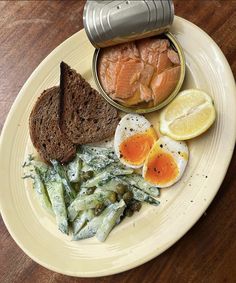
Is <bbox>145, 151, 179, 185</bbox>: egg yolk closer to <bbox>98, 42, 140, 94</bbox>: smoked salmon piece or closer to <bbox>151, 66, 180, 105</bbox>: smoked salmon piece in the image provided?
<bbox>151, 66, 180, 105</bbox>: smoked salmon piece

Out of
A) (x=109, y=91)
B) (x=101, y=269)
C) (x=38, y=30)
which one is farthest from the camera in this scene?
(x=38, y=30)

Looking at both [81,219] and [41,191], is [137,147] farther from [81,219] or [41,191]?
[41,191]

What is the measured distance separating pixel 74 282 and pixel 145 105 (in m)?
1.13

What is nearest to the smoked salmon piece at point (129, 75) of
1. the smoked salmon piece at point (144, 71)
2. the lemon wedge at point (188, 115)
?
the smoked salmon piece at point (144, 71)

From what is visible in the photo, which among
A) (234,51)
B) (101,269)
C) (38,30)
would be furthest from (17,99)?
(234,51)

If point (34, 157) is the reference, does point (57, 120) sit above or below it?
above

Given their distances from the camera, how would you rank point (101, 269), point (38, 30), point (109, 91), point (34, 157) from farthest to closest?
point (38, 30) → point (34, 157) → point (109, 91) → point (101, 269)

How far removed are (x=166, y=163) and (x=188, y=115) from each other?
0.96 ft

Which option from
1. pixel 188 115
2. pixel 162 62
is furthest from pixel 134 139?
pixel 162 62

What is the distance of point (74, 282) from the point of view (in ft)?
8.22

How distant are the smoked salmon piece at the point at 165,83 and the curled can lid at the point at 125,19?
9.2 inches

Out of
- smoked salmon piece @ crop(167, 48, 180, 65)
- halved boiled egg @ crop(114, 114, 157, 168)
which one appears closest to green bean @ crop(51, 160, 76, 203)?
halved boiled egg @ crop(114, 114, 157, 168)

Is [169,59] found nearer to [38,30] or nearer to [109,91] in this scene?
[109,91]

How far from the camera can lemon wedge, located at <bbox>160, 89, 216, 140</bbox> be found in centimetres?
229
